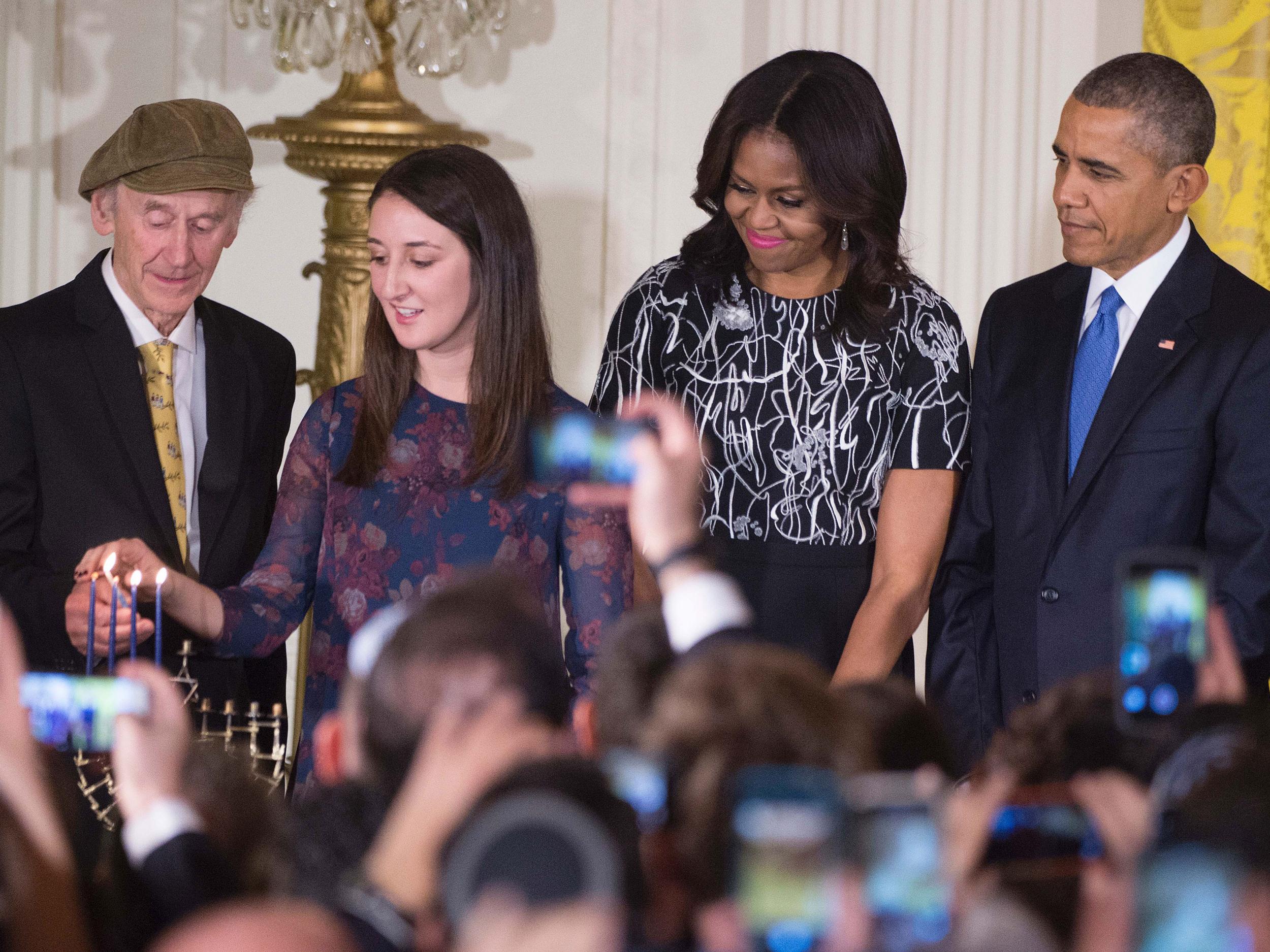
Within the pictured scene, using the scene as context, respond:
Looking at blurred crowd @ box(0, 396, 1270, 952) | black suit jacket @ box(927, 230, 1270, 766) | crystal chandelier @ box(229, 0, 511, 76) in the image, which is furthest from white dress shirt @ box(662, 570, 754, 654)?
crystal chandelier @ box(229, 0, 511, 76)

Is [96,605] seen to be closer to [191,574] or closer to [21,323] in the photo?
[191,574]

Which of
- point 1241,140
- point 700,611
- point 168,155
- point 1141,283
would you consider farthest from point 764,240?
point 1241,140

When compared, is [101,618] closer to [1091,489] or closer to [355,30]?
[1091,489]

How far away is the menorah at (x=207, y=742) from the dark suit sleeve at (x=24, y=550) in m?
0.18

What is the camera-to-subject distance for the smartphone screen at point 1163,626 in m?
1.42

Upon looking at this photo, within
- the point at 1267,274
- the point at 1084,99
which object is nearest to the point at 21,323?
the point at 1084,99

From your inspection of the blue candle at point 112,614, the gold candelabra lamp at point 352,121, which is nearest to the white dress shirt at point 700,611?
the blue candle at point 112,614

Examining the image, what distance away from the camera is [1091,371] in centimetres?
243

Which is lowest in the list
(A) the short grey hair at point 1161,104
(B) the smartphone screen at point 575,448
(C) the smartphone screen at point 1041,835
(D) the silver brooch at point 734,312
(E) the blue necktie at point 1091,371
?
(C) the smartphone screen at point 1041,835

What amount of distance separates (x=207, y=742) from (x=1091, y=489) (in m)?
1.32

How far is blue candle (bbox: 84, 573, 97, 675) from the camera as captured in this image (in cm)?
186

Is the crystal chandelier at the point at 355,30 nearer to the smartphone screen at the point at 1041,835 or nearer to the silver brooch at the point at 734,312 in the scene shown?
the silver brooch at the point at 734,312

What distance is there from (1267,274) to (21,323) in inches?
100

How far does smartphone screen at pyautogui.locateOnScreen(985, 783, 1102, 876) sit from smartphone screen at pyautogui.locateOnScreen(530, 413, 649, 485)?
0.55m
